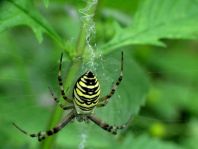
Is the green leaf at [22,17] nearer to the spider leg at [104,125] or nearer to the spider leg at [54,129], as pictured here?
the spider leg at [54,129]

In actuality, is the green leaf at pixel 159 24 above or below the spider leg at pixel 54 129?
above

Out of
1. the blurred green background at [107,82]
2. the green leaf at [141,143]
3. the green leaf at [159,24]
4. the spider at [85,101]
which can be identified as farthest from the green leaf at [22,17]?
the green leaf at [141,143]

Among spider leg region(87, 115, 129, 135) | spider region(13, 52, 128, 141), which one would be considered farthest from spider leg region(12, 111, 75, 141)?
spider leg region(87, 115, 129, 135)

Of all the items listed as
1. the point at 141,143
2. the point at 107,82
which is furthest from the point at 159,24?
the point at 141,143

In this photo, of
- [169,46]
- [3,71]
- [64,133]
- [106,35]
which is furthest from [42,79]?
[169,46]

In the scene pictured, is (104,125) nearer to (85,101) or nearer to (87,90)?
(85,101)

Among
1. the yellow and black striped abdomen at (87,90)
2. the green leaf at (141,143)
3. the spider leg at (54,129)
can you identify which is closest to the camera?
the yellow and black striped abdomen at (87,90)
